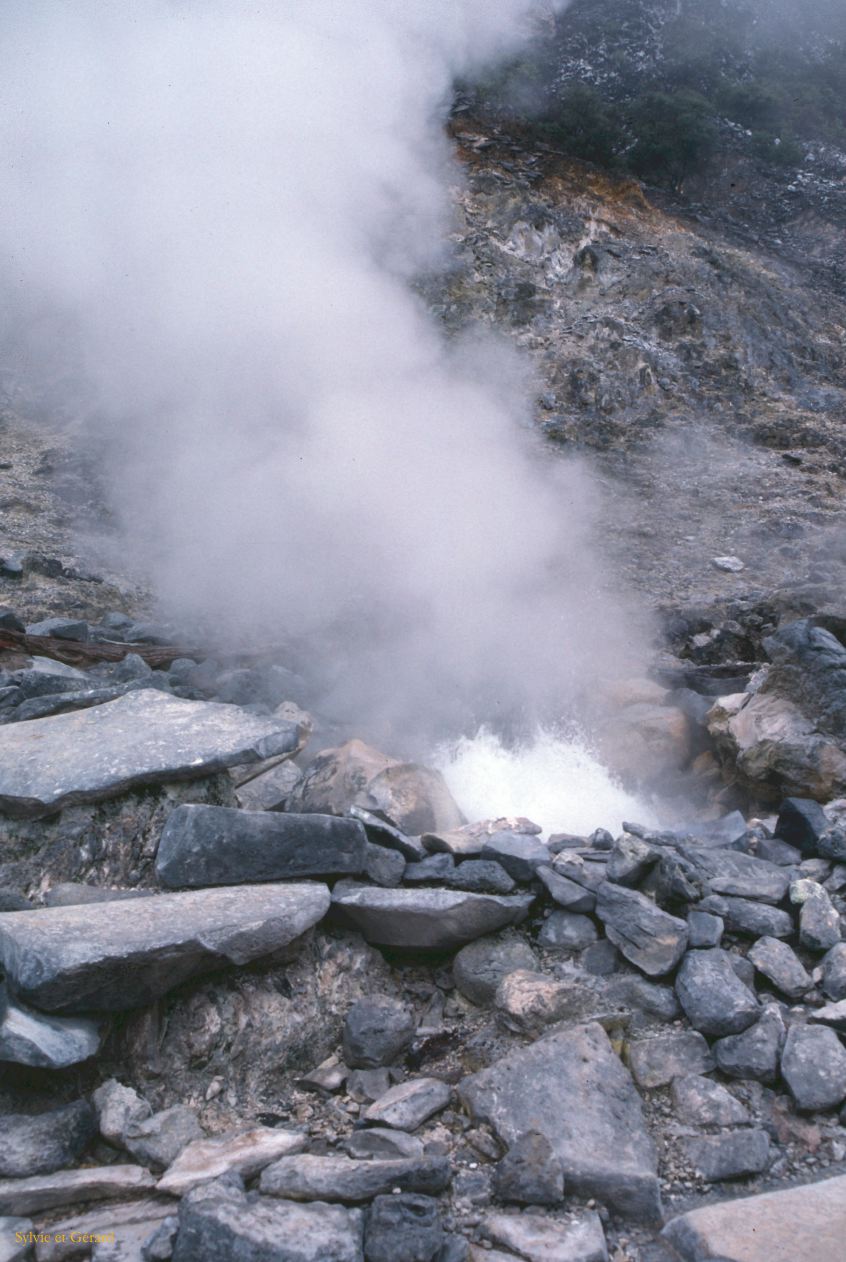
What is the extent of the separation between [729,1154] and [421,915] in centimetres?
89

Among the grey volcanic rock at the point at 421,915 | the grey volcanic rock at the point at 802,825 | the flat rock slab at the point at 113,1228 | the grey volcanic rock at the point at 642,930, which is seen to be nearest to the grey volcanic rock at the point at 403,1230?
the flat rock slab at the point at 113,1228

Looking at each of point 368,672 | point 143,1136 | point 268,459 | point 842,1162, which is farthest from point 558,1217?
point 268,459

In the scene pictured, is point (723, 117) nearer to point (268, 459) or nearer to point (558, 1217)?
point (268, 459)

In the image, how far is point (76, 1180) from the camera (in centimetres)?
162

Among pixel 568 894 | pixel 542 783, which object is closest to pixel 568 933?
pixel 568 894

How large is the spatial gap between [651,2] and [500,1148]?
17.1m

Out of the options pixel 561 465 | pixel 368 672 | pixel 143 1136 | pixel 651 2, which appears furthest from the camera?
pixel 651 2

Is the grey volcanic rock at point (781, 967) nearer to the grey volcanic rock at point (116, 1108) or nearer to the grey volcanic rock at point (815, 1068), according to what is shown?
the grey volcanic rock at point (815, 1068)

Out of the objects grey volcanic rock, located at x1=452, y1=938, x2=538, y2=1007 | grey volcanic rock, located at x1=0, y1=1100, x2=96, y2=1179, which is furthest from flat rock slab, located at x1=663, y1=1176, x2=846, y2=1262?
grey volcanic rock, located at x1=0, y1=1100, x2=96, y2=1179

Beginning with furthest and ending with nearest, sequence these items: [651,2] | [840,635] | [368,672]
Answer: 1. [651,2]
2. [368,672]
3. [840,635]

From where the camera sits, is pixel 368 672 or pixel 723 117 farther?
pixel 723 117

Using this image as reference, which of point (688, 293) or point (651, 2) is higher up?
point (651, 2)

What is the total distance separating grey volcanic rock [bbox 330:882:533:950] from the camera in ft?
7.52

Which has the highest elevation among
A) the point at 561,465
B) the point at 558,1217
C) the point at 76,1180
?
the point at 561,465
